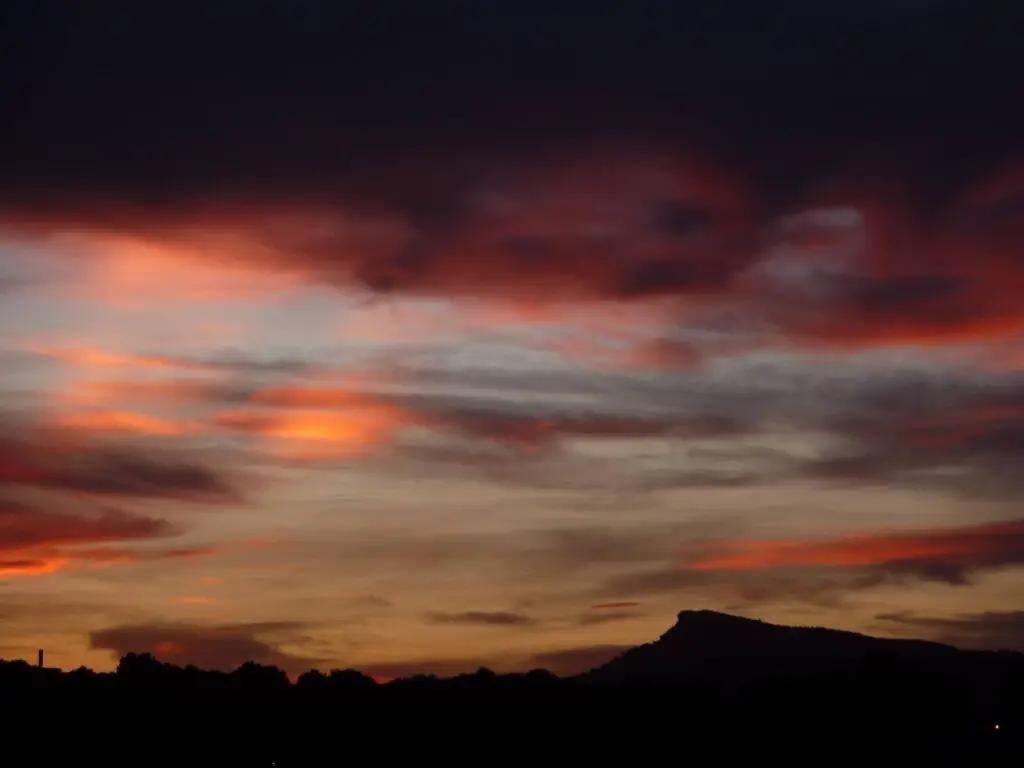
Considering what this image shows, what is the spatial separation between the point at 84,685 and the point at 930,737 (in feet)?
276

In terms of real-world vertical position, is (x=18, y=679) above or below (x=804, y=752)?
above

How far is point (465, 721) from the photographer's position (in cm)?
13700

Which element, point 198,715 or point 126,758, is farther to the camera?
point 198,715

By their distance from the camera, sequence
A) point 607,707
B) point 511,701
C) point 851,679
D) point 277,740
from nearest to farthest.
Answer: point 277,740, point 607,707, point 511,701, point 851,679

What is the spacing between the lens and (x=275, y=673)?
171000 millimetres

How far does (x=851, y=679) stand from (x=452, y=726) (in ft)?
184

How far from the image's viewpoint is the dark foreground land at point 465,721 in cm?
11756

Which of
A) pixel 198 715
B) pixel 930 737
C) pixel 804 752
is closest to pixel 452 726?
pixel 198 715

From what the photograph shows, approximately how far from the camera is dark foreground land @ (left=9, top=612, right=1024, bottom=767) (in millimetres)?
117562

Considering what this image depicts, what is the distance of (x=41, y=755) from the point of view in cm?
10725

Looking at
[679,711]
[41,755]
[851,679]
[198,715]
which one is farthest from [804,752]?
[41,755]

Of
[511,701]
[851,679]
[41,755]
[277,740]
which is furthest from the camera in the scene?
[851,679]

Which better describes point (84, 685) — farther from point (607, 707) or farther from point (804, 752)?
point (804, 752)

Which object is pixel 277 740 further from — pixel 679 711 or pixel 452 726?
pixel 679 711
